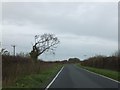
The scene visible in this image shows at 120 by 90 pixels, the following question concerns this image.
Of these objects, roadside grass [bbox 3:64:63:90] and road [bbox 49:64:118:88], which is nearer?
road [bbox 49:64:118:88]

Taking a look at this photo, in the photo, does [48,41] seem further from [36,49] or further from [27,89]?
[27,89]

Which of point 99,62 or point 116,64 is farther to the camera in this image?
point 99,62

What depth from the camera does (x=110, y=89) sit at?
759 inches

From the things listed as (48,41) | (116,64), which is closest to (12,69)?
(116,64)

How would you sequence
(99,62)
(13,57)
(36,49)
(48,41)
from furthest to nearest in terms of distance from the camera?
(48,41), (36,49), (99,62), (13,57)

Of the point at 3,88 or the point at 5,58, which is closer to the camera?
the point at 3,88

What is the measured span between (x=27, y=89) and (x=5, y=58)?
902 centimetres

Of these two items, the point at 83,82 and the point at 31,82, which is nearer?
the point at 83,82

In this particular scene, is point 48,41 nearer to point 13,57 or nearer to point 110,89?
point 13,57

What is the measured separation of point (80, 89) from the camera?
19.3m

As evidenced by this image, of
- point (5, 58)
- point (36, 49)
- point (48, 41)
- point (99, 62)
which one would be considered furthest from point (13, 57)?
point (48, 41)

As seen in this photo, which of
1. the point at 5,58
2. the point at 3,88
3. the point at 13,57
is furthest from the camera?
the point at 13,57

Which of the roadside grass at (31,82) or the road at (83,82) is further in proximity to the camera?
the roadside grass at (31,82)

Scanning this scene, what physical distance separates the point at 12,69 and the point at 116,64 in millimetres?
32560
